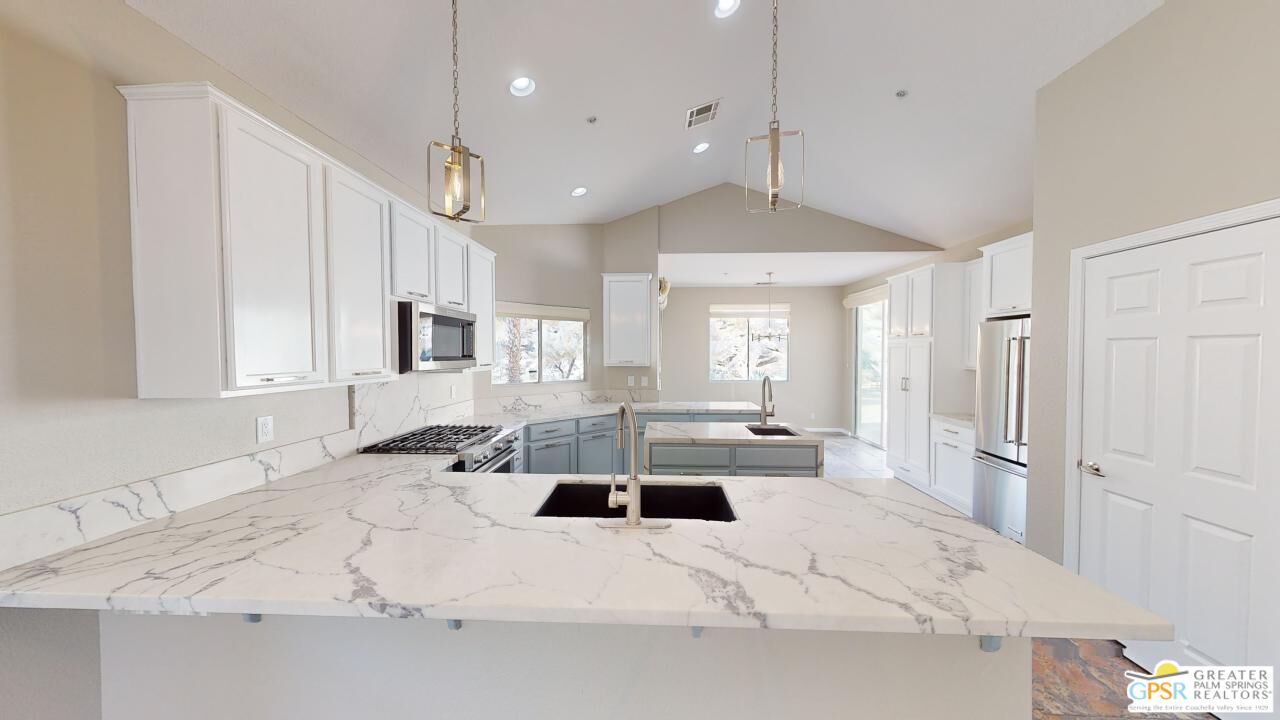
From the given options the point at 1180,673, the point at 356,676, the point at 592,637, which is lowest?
the point at 1180,673

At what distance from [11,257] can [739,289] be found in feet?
25.2

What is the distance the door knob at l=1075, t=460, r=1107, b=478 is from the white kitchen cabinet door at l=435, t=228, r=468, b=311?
143 inches

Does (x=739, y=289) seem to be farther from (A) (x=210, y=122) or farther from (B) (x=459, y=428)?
(A) (x=210, y=122)

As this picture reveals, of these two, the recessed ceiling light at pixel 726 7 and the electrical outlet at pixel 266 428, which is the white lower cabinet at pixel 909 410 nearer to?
the recessed ceiling light at pixel 726 7

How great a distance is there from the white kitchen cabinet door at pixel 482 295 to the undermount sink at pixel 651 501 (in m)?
1.85

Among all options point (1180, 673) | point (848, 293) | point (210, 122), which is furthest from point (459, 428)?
point (848, 293)

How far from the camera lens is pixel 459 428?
10.9ft

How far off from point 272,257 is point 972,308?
5.39 metres

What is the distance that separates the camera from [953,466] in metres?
4.32

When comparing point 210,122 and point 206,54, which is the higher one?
point 206,54

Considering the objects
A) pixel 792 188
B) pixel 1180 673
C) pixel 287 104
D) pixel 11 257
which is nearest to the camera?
pixel 11 257

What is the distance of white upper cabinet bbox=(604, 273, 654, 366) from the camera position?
5.27 m

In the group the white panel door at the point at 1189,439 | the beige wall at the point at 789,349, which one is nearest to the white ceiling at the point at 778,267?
the beige wall at the point at 789,349

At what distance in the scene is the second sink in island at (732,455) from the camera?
298 centimetres
